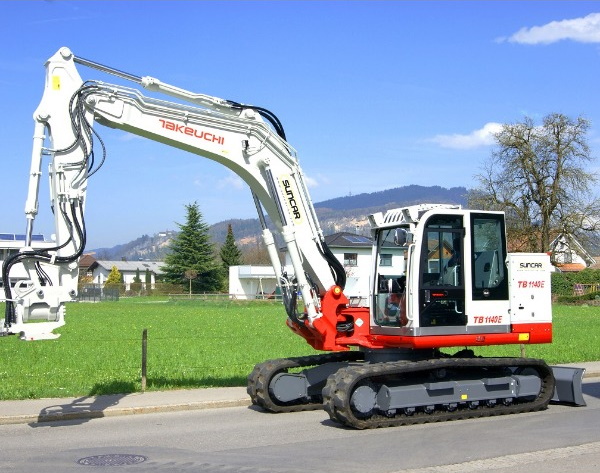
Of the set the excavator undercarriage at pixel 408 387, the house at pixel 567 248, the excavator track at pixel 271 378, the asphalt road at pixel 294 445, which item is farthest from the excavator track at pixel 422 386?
the house at pixel 567 248

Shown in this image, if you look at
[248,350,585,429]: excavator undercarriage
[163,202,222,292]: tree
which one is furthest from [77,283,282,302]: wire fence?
[248,350,585,429]: excavator undercarriage

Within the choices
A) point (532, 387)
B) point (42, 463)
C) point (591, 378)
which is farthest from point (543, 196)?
point (42, 463)

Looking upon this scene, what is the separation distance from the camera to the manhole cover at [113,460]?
1002 cm

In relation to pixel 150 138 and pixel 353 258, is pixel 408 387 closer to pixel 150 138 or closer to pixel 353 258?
pixel 353 258

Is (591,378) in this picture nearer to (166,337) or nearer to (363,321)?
(363,321)

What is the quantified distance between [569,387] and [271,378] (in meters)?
4.92

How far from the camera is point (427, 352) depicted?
13.5m

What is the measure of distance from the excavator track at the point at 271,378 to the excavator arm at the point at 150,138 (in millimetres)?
748

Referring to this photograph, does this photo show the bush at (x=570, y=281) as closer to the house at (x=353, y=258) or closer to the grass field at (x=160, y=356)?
the grass field at (x=160, y=356)

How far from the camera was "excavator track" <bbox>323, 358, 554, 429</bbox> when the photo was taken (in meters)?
12.1

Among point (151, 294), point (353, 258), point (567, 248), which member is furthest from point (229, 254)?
point (353, 258)

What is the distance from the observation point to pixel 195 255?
10725cm

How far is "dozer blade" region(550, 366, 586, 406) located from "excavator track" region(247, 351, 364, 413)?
331cm

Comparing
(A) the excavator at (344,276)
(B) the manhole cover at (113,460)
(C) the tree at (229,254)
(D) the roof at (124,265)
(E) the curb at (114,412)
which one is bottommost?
(B) the manhole cover at (113,460)
